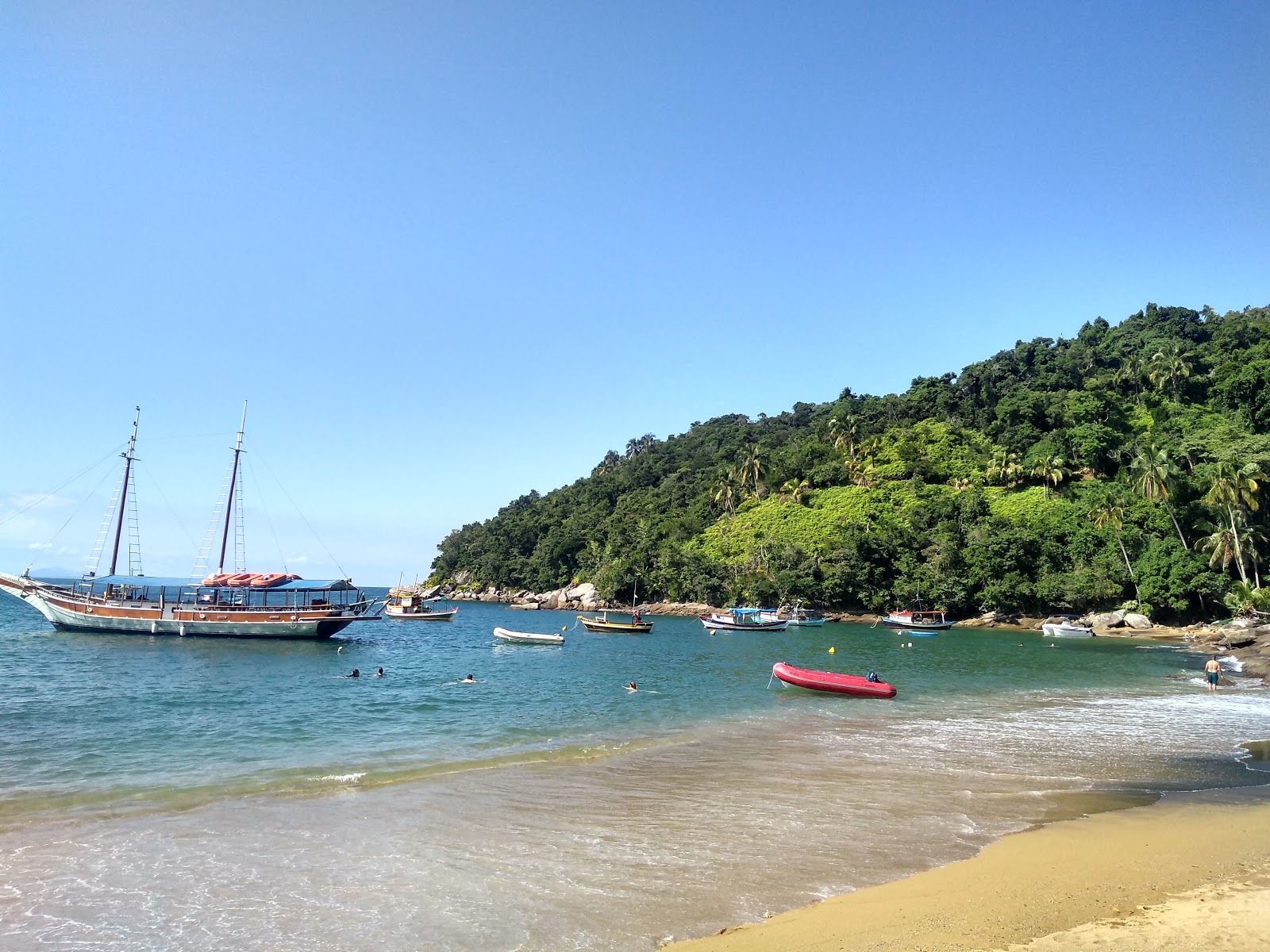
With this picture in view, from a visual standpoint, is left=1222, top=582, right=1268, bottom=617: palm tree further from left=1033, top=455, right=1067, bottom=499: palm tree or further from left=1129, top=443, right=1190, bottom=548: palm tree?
left=1033, top=455, right=1067, bottom=499: palm tree

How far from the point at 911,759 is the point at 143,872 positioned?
57.3 feet

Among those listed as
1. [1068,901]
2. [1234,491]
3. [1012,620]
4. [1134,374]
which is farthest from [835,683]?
[1134,374]

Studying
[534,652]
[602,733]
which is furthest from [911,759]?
[534,652]

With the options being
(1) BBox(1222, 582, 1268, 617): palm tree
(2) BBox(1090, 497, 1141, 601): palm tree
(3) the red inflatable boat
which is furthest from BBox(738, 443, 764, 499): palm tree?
(3) the red inflatable boat

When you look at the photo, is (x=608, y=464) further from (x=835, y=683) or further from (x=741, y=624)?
(x=835, y=683)

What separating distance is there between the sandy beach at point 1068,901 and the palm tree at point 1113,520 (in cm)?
7283

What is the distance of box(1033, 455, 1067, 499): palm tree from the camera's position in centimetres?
8956

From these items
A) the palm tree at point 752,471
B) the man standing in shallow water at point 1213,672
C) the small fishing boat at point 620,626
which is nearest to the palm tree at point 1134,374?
the palm tree at point 752,471

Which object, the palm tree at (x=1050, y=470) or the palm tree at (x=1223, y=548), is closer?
the palm tree at (x=1223, y=548)

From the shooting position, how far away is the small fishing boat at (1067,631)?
6562 cm

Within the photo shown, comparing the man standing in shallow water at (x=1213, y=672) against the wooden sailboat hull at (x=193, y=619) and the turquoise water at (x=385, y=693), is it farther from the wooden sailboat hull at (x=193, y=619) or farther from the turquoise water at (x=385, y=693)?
the wooden sailboat hull at (x=193, y=619)

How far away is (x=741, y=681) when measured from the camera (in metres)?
36.8

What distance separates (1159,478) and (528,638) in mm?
64119

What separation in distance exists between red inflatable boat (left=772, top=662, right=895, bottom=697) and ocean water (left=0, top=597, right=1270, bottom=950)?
2.00 ft
